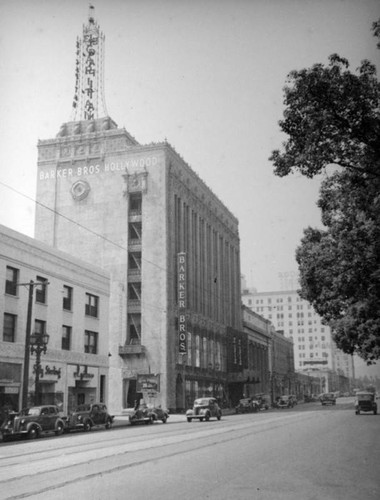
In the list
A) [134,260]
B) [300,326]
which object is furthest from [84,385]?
[300,326]

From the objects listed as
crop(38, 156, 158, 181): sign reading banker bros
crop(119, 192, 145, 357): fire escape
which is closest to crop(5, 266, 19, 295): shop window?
crop(119, 192, 145, 357): fire escape

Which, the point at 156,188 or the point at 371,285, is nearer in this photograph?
the point at 371,285

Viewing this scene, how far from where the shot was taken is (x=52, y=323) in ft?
124

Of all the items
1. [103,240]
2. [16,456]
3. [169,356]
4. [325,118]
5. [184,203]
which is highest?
[184,203]

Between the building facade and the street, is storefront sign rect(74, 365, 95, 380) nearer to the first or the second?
the building facade

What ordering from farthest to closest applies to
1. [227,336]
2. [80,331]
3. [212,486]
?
[227,336] < [80,331] < [212,486]

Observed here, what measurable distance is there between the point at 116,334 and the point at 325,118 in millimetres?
47705

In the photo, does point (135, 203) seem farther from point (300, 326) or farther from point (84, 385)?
point (300, 326)

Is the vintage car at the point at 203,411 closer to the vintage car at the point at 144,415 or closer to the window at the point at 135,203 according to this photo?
the vintage car at the point at 144,415

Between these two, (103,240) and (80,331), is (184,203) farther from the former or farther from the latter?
(80,331)

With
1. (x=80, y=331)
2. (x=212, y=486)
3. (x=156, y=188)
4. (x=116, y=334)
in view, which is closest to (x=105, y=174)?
(x=156, y=188)

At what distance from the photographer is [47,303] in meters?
37.2

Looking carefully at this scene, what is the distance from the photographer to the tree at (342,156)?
14.1 meters

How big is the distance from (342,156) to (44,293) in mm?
26394
